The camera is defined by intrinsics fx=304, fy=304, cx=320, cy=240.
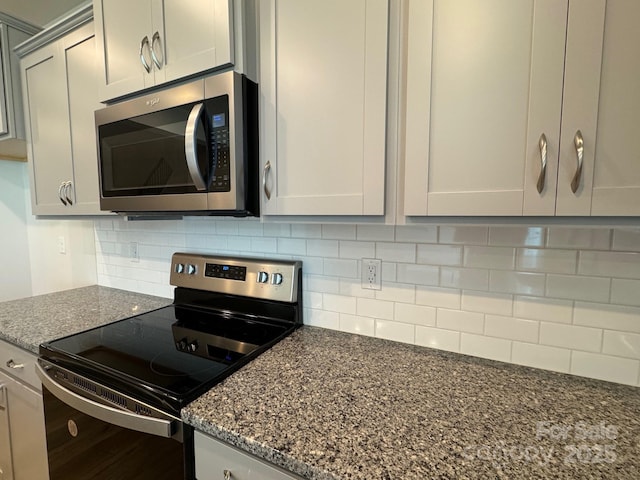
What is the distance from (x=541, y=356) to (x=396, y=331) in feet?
1.51

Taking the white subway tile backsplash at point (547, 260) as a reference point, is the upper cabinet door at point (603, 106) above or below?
above

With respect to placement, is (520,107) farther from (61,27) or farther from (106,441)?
(61,27)

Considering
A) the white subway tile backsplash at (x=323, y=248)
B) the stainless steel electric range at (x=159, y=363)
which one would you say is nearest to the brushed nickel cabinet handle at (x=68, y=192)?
the stainless steel electric range at (x=159, y=363)

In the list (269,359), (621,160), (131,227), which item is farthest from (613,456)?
(131,227)

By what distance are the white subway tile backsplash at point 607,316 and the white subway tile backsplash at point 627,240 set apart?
0.17 m

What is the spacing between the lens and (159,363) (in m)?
1.01

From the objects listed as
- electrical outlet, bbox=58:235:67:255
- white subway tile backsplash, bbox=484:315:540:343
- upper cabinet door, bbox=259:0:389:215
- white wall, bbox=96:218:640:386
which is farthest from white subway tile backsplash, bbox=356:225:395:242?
electrical outlet, bbox=58:235:67:255

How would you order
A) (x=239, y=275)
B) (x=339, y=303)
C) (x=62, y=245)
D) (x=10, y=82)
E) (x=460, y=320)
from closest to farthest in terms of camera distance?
(x=460, y=320) → (x=339, y=303) → (x=239, y=275) → (x=10, y=82) → (x=62, y=245)

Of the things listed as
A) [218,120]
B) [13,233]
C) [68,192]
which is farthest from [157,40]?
[13,233]

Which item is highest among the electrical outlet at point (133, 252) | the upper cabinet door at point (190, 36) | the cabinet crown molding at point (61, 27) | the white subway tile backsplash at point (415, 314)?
the cabinet crown molding at point (61, 27)

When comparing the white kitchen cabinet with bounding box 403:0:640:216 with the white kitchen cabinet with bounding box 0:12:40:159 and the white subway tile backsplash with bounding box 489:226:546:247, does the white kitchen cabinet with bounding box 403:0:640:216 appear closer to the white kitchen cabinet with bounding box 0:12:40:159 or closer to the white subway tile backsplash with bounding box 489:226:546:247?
the white subway tile backsplash with bounding box 489:226:546:247

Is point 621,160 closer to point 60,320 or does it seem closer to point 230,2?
point 230,2

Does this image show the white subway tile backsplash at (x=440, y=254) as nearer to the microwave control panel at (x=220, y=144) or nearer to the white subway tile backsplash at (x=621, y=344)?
the white subway tile backsplash at (x=621, y=344)

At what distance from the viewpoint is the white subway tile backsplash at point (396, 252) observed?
1141 millimetres
